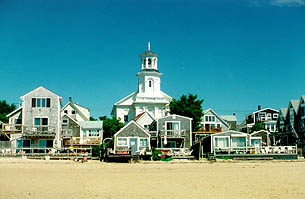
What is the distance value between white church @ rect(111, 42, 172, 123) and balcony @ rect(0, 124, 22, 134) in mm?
23564

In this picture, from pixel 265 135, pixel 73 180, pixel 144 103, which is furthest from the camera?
pixel 144 103

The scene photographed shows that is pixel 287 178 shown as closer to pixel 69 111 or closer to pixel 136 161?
pixel 136 161

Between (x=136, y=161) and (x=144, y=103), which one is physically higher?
(x=144, y=103)

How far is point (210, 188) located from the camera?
1742 cm

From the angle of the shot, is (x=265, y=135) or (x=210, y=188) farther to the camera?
(x=265, y=135)

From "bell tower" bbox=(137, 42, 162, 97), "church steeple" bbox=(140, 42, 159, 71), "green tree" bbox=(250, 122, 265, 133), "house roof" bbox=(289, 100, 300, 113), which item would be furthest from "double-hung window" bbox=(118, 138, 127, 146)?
"green tree" bbox=(250, 122, 265, 133)

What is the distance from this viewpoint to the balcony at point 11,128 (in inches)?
1939

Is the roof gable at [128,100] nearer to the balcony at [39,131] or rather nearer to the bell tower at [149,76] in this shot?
the bell tower at [149,76]

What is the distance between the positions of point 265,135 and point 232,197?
4549cm

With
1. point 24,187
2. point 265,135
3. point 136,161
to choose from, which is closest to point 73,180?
point 24,187

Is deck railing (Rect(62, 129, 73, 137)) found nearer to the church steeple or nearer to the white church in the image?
the white church

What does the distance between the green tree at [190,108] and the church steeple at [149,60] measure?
11.8 metres

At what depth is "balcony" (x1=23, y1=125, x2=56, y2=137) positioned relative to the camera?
163 feet

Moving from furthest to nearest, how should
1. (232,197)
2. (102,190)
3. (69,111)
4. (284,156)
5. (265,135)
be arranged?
1. (69,111)
2. (265,135)
3. (284,156)
4. (102,190)
5. (232,197)
